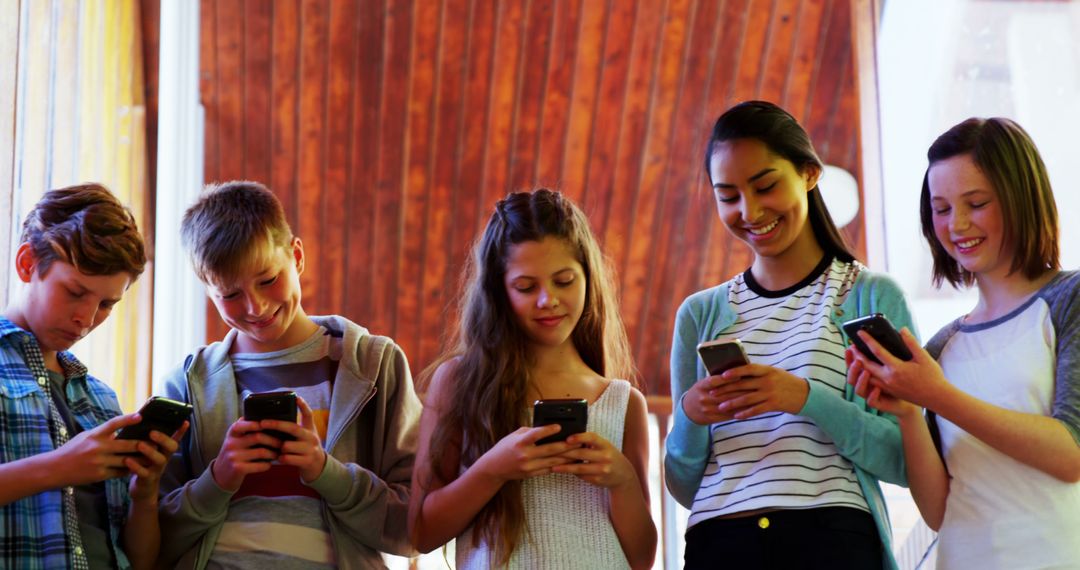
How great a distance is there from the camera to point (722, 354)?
225 centimetres

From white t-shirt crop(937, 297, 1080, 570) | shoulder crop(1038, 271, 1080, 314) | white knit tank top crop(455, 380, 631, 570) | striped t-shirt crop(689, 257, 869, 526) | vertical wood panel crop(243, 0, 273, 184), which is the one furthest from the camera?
vertical wood panel crop(243, 0, 273, 184)

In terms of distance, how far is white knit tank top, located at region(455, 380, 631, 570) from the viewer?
2.54m

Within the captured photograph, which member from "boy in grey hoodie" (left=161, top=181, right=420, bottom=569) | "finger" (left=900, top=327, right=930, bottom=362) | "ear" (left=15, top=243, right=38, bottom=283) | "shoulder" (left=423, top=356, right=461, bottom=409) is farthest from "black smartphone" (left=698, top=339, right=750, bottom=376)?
"ear" (left=15, top=243, right=38, bottom=283)

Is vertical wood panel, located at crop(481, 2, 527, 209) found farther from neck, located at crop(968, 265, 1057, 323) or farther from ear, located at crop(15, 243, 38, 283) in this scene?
neck, located at crop(968, 265, 1057, 323)

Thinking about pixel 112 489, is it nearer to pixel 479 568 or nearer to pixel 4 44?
pixel 479 568

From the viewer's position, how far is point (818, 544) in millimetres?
2227

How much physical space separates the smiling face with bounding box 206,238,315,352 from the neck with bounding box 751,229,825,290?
3.68ft

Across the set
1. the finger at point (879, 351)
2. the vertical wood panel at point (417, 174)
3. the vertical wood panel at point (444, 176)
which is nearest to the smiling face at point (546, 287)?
the finger at point (879, 351)

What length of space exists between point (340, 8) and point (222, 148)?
3.70ft

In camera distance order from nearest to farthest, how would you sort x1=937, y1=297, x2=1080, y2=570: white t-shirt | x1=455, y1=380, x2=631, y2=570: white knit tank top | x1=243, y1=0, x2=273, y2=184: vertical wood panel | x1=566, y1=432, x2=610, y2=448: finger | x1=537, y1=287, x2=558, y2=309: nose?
1. x1=937, y1=297, x2=1080, y2=570: white t-shirt
2. x1=566, y1=432, x2=610, y2=448: finger
3. x1=455, y1=380, x2=631, y2=570: white knit tank top
4. x1=537, y1=287, x2=558, y2=309: nose
5. x1=243, y1=0, x2=273, y2=184: vertical wood panel

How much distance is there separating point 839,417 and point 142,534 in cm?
148

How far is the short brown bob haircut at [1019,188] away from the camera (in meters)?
2.29

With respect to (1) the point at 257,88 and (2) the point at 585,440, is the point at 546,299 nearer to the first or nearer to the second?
(2) the point at 585,440

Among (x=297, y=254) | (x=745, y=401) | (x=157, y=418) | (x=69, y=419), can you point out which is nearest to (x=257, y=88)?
(x=297, y=254)
